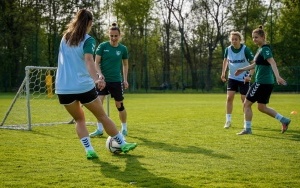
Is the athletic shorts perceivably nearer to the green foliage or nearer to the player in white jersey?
the player in white jersey

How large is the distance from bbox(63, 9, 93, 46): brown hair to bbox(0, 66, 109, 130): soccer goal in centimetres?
417

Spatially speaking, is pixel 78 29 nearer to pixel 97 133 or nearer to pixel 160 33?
pixel 97 133

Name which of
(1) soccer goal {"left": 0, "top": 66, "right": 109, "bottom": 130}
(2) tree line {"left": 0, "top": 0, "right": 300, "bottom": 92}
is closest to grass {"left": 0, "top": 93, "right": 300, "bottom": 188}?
(1) soccer goal {"left": 0, "top": 66, "right": 109, "bottom": 130}

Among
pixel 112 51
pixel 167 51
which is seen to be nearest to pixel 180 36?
pixel 167 51

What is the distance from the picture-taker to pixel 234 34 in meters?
9.62

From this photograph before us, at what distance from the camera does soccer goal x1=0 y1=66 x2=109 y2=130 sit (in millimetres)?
9789

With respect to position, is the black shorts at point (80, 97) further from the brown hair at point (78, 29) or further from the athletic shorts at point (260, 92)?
the athletic shorts at point (260, 92)

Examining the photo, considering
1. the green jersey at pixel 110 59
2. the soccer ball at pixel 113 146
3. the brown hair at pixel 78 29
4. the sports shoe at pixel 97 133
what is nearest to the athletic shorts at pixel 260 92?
the green jersey at pixel 110 59

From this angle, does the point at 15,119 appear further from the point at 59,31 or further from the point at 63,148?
the point at 59,31

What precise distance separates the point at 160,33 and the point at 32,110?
1574 inches

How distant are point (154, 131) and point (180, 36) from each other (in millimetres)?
45593

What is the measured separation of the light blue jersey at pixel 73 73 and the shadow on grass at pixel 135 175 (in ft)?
3.45

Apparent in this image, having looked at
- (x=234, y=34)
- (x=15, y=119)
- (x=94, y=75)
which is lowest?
(x=15, y=119)

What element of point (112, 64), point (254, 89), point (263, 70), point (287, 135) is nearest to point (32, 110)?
point (112, 64)
